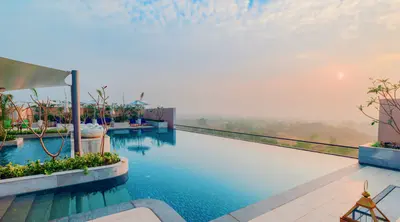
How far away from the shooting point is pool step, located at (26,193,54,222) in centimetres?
294

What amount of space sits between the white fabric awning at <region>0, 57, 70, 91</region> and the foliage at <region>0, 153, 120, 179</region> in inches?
66.9

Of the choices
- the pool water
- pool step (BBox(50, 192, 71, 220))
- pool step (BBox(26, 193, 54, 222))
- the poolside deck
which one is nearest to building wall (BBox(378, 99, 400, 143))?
the pool water

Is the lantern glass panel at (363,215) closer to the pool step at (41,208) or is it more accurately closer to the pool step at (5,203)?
the pool step at (41,208)

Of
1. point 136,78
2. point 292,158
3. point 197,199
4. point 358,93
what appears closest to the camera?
point 197,199

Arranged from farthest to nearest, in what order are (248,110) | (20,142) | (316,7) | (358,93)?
1. (248,110)
2. (20,142)
3. (358,93)
4. (316,7)

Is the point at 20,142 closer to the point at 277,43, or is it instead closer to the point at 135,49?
the point at 135,49

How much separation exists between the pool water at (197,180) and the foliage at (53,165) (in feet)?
1.48

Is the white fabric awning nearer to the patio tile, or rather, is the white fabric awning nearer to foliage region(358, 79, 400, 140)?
the patio tile

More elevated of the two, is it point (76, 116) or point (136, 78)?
point (136, 78)

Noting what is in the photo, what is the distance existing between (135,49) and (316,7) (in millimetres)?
7980

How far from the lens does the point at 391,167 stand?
5113 mm

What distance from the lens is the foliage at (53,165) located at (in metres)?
3.91

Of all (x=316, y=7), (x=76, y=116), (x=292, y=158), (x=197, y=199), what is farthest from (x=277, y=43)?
(x=76, y=116)

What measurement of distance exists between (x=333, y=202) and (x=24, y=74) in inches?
234
